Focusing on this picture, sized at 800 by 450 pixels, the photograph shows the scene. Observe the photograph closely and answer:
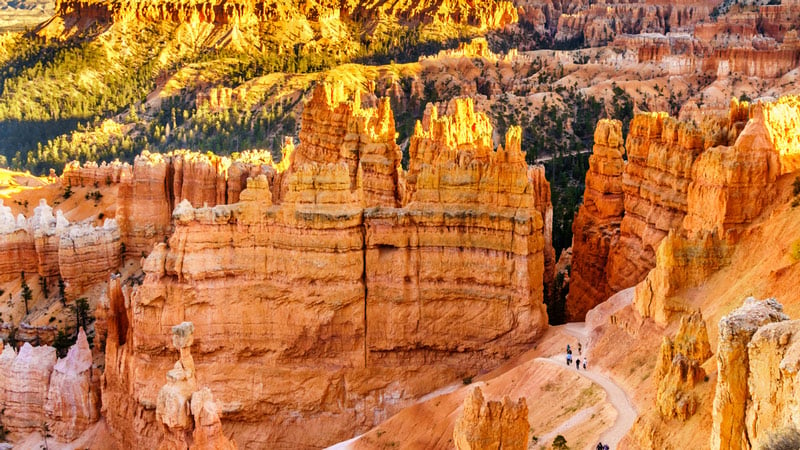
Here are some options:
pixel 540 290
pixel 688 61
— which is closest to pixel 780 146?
pixel 540 290

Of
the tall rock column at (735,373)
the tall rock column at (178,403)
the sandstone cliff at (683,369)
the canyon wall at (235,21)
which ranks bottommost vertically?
the tall rock column at (178,403)

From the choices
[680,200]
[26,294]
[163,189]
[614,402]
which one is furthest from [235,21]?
[614,402]

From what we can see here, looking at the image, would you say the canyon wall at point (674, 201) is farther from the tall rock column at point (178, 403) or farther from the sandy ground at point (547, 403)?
the tall rock column at point (178, 403)

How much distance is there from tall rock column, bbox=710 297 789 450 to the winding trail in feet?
29.1

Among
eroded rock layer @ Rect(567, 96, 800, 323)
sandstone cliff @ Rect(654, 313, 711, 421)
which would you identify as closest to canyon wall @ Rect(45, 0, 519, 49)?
eroded rock layer @ Rect(567, 96, 800, 323)

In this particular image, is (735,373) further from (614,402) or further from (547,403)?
(547,403)

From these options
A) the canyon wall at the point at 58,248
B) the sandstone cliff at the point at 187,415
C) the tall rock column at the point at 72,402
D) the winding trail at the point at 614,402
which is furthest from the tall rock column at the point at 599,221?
the canyon wall at the point at 58,248

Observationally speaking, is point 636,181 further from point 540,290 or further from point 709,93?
point 709,93

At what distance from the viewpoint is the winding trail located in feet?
91.8

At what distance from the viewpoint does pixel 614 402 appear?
30.8 metres

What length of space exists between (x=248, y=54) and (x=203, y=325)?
12380 centimetres

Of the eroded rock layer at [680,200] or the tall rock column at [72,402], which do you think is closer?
the eroded rock layer at [680,200]

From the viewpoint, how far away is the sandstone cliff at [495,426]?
88.4 feet

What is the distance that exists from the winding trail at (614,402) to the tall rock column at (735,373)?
888 centimetres
